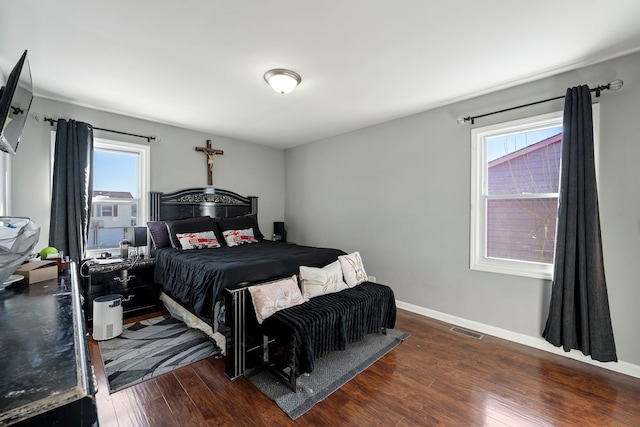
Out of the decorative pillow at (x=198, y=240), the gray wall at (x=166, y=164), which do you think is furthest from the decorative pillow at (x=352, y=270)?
the gray wall at (x=166, y=164)

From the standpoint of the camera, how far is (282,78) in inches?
97.3

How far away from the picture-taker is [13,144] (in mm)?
1728

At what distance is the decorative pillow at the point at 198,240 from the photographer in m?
3.54

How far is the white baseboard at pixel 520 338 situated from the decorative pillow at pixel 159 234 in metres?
3.19

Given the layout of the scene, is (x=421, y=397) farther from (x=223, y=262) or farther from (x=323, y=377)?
(x=223, y=262)

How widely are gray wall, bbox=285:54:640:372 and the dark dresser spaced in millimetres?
3305

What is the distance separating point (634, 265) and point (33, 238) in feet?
12.7

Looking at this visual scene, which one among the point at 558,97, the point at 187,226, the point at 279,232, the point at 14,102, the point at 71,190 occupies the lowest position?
the point at 279,232

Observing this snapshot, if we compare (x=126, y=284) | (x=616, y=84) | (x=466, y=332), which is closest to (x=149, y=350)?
(x=126, y=284)

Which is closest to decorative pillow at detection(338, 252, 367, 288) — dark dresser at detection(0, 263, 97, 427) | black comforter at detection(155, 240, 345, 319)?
black comforter at detection(155, 240, 345, 319)

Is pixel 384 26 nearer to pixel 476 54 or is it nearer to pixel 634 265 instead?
pixel 476 54

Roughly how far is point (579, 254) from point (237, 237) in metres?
3.74

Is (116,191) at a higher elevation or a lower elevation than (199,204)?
higher

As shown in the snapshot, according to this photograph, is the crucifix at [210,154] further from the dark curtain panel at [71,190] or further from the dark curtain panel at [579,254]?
the dark curtain panel at [579,254]
